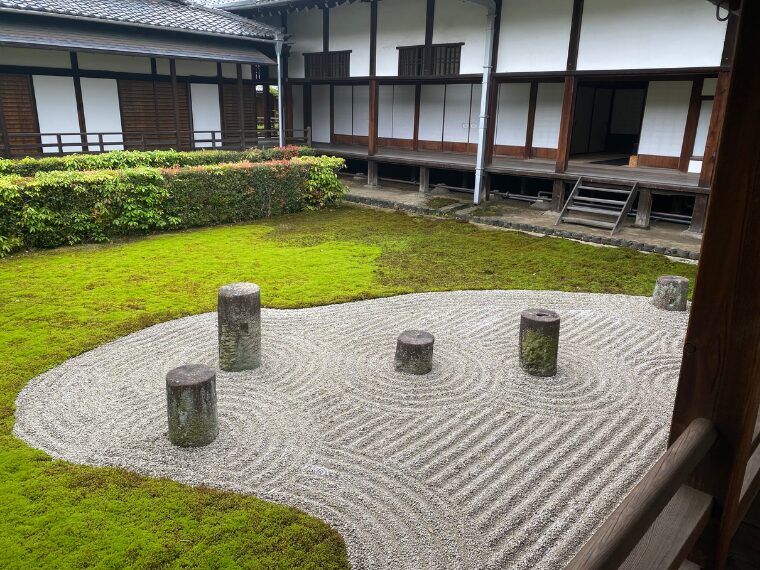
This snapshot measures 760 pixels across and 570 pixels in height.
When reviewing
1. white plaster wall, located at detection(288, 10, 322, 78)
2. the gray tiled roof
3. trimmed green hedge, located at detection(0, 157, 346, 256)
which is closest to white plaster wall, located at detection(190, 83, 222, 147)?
the gray tiled roof

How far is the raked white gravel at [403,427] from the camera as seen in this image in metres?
3.68

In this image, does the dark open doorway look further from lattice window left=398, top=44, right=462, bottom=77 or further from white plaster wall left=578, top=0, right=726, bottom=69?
white plaster wall left=578, top=0, right=726, bottom=69

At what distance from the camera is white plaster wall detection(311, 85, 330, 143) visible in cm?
2020

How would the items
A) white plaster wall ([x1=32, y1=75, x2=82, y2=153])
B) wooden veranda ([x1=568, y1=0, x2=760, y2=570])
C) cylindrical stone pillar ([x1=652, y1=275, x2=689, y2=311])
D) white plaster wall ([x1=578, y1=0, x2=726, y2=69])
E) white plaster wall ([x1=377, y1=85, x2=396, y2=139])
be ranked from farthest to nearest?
1. white plaster wall ([x1=377, y1=85, x2=396, y2=139])
2. white plaster wall ([x1=32, y1=75, x2=82, y2=153])
3. white plaster wall ([x1=578, y1=0, x2=726, y2=69])
4. cylindrical stone pillar ([x1=652, y1=275, x2=689, y2=311])
5. wooden veranda ([x1=568, y1=0, x2=760, y2=570])

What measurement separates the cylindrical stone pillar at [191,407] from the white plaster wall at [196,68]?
15581 millimetres

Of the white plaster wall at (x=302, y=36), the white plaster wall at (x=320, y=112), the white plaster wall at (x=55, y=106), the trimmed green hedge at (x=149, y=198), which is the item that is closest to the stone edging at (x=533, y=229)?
the trimmed green hedge at (x=149, y=198)

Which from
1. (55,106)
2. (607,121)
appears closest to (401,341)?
(55,106)

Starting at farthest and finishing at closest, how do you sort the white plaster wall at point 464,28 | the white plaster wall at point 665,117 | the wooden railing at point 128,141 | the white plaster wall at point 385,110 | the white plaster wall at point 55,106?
the white plaster wall at point 385,110, the white plaster wall at point 55,106, the wooden railing at point 128,141, the white plaster wall at point 464,28, the white plaster wall at point 665,117

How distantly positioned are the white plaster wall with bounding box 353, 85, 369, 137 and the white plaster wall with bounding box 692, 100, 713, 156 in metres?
9.79

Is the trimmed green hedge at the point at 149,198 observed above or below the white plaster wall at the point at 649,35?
below

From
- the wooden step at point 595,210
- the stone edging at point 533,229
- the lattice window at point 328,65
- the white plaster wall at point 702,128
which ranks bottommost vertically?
the stone edging at point 533,229

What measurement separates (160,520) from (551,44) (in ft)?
41.9

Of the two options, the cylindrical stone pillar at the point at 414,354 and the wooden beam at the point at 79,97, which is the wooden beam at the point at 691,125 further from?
the wooden beam at the point at 79,97

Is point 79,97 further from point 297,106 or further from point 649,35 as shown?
point 649,35
